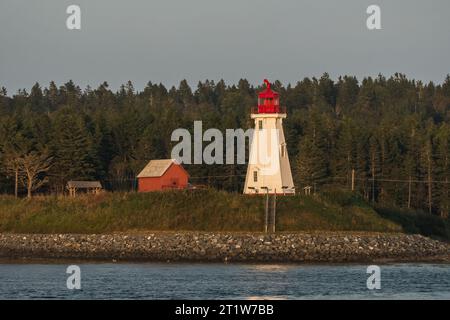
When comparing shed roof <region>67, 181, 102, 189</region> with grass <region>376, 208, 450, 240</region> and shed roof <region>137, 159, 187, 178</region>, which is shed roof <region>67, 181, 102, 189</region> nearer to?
shed roof <region>137, 159, 187, 178</region>

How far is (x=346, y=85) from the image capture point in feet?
604

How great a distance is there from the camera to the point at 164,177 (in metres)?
77.4

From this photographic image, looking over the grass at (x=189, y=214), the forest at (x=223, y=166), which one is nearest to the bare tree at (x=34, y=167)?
the forest at (x=223, y=166)

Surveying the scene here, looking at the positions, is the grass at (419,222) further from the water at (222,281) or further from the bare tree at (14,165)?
the bare tree at (14,165)

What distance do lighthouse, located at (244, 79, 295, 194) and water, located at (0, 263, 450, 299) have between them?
40.9 ft

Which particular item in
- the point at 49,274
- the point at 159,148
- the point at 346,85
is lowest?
the point at 49,274

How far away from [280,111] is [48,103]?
122037 millimetres

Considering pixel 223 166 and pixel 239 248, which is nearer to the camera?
pixel 239 248

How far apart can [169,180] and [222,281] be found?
28.6 metres

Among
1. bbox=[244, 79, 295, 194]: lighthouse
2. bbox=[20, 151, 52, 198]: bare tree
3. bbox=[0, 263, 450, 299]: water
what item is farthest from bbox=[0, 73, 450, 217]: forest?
bbox=[0, 263, 450, 299]: water

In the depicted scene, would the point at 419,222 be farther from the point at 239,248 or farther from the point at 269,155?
the point at 239,248

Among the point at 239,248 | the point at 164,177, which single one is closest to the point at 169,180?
the point at 164,177

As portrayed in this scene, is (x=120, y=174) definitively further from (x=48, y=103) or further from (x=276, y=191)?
(x=48, y=103)
